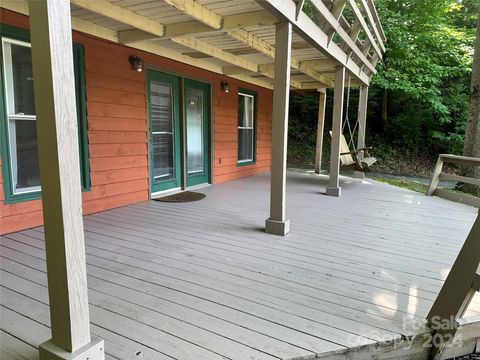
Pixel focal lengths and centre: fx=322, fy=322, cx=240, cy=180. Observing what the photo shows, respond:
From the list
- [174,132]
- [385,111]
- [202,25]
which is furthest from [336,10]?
[385,111]

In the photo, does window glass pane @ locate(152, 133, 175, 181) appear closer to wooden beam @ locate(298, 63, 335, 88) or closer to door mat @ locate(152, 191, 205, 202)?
door mat @ locate(152, 191, 205, 202)

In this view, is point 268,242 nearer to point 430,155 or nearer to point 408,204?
point 408,204

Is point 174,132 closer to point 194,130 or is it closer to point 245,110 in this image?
point 194,130

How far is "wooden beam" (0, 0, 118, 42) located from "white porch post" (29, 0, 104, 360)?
7.30 feet

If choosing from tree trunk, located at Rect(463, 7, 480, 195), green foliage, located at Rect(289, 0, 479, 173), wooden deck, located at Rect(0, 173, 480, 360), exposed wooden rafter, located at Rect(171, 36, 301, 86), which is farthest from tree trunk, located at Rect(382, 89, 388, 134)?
wooden deck, located at Rect(0, 173, 480, 360)

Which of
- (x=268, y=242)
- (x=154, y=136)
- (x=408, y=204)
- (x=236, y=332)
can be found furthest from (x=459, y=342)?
(x=154, y=136)

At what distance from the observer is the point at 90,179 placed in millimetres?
3590

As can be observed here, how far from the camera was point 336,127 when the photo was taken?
196 inches

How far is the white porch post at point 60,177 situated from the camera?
1.09 m

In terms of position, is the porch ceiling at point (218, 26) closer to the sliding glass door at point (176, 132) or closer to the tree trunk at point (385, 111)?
the sliding glass door at point (176, 132)

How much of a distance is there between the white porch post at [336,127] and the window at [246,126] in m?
2.27

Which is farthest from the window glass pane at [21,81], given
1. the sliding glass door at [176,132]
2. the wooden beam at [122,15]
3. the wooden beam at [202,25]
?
the sliding glass door at [176,132]

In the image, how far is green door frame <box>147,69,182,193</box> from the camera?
439 centimetres

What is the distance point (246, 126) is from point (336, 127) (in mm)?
2444
